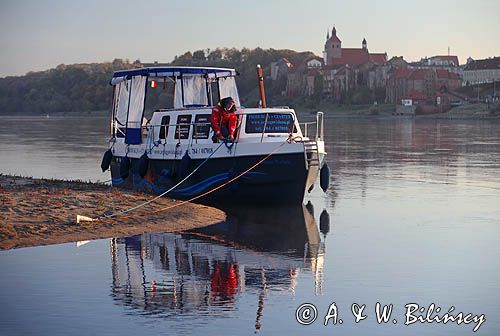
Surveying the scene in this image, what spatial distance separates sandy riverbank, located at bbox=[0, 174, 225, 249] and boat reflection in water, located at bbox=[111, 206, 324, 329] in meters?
0.61

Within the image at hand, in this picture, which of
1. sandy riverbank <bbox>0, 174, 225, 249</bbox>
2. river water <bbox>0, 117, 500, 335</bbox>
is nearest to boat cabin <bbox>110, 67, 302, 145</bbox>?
river water <bbox>0, 117, 500, 335</bbox>

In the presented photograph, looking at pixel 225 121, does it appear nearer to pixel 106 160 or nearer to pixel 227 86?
pixel 227 86

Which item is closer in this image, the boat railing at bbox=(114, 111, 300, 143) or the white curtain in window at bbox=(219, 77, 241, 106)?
the boat railing at bbox=(114, 111, 300, 143)

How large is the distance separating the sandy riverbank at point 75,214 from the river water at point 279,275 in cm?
52

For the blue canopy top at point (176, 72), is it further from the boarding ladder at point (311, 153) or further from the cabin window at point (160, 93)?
the boarding ladder at point (311, 153)

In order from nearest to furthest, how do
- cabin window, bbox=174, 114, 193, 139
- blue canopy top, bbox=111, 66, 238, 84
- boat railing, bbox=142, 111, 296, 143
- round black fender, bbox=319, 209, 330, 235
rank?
round black fender, bbox=319, 209, 330, 235 → boat railing, bbox=142, 111, 296, 143 → cabin window, bbox=174, 114, 193, 139 → blue canopy top, bbox=111, 66, 238, 84

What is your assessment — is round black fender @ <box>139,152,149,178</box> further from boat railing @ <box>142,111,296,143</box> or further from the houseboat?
boat railing @ <box>142,111,296,143</box>

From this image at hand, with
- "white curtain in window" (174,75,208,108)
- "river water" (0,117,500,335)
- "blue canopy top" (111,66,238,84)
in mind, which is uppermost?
"blue canopy top" (111,66,238,84)

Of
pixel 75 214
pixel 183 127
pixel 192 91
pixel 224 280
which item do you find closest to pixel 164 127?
pixel 183 127

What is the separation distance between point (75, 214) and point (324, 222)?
6.60m

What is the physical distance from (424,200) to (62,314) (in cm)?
1707

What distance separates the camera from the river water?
13.9m

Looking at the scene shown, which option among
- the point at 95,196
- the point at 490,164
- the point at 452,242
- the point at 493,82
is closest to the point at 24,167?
the point at 95,196

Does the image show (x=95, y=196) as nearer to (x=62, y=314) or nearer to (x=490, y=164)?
(x=62, y=314)
